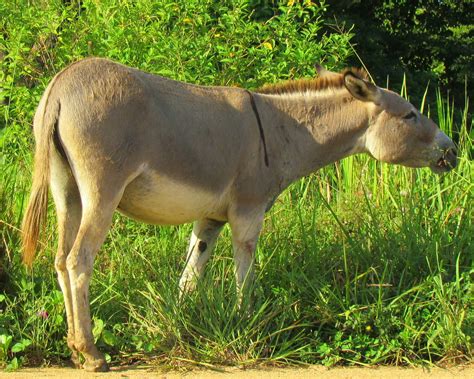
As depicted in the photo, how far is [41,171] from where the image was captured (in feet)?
17.3

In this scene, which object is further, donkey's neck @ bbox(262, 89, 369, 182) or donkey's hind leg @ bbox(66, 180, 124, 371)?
donkey's neck @ bbox(262, 89, 369, 182)

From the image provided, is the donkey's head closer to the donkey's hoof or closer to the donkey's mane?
the donkey's mane

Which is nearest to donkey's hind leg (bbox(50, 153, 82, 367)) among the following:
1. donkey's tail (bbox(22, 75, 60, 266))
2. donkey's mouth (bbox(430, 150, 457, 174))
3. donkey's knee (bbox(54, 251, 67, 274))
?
donkey's knee (bbox(54, 251, 67, 274))

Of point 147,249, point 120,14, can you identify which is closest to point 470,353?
point 147,249

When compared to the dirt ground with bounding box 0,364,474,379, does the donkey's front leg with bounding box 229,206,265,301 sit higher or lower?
higher

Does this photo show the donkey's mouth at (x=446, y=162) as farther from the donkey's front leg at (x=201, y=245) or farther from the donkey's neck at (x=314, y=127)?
the donkey's front leg at (x=201, y=245)

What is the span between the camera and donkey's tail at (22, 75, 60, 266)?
523 centimetres

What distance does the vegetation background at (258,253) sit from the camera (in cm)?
573

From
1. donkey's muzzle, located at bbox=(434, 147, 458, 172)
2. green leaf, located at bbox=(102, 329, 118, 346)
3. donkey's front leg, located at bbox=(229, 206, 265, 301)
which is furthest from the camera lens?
donkey's muzzle, located at bbox=(434, 147, 458, 172)

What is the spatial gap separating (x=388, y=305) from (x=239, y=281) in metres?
1.07

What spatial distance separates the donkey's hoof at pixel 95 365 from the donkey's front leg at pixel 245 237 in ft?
3.50

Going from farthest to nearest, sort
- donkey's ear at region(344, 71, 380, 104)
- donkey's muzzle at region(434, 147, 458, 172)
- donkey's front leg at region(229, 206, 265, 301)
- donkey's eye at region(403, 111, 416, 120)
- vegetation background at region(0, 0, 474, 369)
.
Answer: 1. donkey's muzzle at region(434, 147, 458, 172)
2. donkey's eye at region(403, 111, 416, 120)
3. donkey's ear at region(344, 71, 380, 104)
4. donkey's front leg at region(229, 206, 265, 301)
5. vegetation background at region(0, 0, 474, 369)

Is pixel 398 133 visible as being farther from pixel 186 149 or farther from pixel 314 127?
pixel 186 149

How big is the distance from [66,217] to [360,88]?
2.38m
